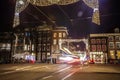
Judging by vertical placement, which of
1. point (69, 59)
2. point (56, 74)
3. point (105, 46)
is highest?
point (105, 46)

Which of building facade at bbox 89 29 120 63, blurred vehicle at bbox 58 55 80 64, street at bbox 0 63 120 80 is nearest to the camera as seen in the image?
street at bbox 0 63 120 80

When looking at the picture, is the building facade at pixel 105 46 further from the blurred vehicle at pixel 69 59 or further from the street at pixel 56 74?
the street at pixel 56 74

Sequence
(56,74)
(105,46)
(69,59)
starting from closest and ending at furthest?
(56,74), (69,59), (105,46)

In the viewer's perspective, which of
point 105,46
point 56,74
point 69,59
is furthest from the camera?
point 105,46

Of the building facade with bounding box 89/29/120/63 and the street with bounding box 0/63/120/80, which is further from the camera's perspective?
the building facade with bounding box 89/29/120/63

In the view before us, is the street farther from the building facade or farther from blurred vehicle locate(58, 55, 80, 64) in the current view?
the building facade

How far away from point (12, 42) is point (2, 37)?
201 inches

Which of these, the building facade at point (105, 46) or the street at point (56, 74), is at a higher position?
the building facade at point (105, 46)

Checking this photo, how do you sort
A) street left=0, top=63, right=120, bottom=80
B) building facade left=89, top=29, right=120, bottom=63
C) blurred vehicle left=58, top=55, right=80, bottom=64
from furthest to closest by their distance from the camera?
1. building facade left=89, top=29, right=120, bottom=63
2. blurred vehicle left=58, top=55, right=80, bottom=64
3. street left=0, top=63, right=120, bottom=80

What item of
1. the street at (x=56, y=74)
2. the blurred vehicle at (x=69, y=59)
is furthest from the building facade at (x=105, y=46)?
the street at (x=56, y=74)

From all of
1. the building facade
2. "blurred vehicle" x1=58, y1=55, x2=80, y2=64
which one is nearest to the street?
"blurred vehicle" x1=58, y1=55, x2=80, y2=64

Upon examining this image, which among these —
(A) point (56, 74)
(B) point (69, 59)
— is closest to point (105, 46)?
(B) point (69, 59)

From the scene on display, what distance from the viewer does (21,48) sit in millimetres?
72438

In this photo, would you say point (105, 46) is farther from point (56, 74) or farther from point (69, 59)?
point (56, 74)
